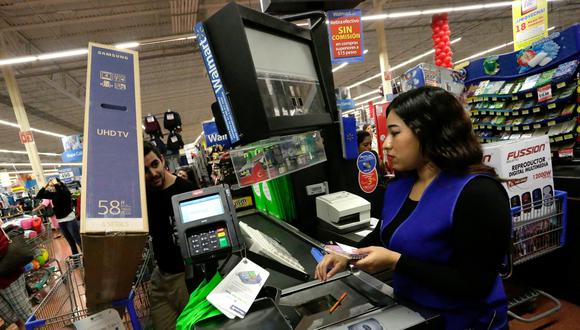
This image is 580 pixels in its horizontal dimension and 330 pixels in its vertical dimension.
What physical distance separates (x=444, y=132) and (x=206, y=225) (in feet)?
3.22

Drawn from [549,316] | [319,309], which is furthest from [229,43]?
[549,316]

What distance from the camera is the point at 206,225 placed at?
1.33m

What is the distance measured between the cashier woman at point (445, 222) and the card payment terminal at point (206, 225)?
455 millimetres

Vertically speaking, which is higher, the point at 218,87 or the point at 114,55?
the point at 114,55

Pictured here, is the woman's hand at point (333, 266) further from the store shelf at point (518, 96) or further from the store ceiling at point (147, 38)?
the store ceiling at point (147, 38)

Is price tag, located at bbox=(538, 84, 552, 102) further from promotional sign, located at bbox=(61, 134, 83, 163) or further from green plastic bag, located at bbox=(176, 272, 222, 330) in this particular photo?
promotional sign, located at bbox=(61, 134, 83, 163)

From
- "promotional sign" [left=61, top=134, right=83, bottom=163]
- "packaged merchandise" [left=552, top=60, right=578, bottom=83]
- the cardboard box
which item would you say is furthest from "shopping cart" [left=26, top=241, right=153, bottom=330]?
"promotional sign" [left=61, top=134, right=83, bottom=163]

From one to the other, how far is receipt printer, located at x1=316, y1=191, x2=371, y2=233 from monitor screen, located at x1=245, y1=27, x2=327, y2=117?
605mm

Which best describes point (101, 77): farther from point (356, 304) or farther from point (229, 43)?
point (356, 304)

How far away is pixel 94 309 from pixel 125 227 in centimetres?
64

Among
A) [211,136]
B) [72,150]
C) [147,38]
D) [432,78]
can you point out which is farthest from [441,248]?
[72,150]

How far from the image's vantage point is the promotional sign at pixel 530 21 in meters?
3.88

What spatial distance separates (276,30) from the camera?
1453 millimetres

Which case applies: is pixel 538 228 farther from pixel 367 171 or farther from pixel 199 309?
pixel 199 309
